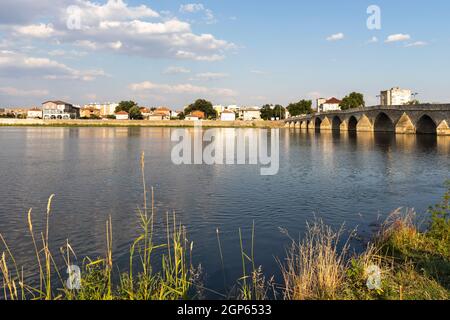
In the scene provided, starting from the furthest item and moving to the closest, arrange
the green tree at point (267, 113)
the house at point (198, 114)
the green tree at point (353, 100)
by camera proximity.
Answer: the green tree at point (267, 113)
the house at point (198, 114)
the green tree at point (353, 100)

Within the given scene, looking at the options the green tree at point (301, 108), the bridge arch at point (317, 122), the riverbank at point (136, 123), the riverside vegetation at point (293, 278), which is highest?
the green tree at point (301, 108)

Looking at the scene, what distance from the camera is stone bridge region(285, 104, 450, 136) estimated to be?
66.8 m

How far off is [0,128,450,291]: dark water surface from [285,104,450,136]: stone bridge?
35.8 meters

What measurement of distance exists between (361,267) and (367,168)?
84.5 feet

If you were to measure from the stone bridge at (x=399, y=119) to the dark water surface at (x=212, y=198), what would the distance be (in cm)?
3583

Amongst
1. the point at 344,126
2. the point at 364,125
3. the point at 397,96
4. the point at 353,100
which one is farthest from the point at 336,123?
the point at 397,96

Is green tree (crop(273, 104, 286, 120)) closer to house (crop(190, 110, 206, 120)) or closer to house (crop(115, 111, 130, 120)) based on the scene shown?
house (crop(190, 110, 206, 120))

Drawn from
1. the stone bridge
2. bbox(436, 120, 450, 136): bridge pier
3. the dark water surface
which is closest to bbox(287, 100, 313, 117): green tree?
the stone bridge

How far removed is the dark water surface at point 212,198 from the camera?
12977 mm

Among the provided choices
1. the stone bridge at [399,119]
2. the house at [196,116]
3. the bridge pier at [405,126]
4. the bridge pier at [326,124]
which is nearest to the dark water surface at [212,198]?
the stone bridge at [399,119]

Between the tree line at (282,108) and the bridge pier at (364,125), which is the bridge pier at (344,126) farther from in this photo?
the tree line at (282,108)

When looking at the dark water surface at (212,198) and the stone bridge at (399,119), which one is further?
the stone bridge at (399,119)

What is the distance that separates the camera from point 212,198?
20.1 meters
